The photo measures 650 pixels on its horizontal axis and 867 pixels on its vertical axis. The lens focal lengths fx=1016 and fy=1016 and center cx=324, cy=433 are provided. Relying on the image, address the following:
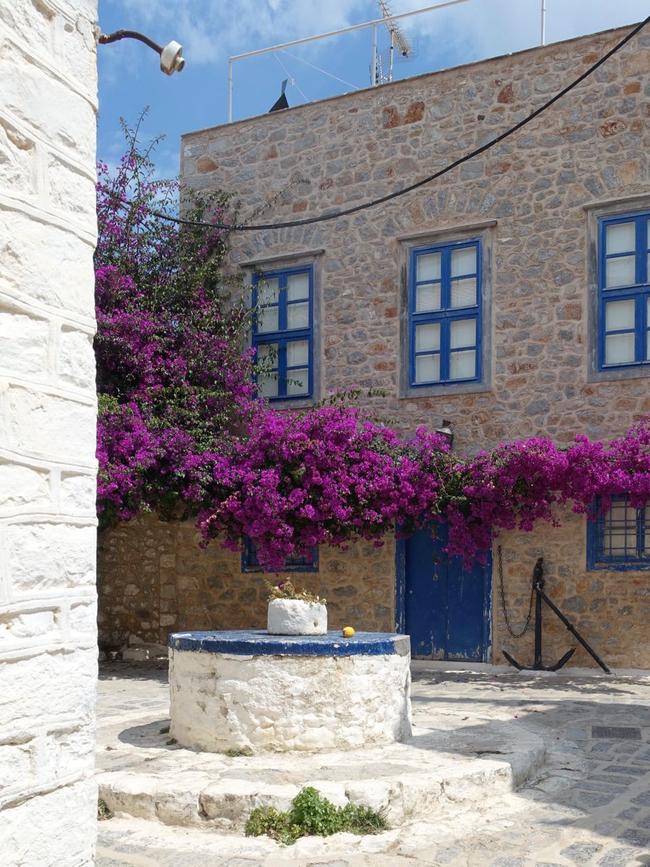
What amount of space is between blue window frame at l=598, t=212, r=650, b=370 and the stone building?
23 mm

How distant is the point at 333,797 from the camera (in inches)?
205

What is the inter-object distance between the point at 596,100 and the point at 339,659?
26.8 ft

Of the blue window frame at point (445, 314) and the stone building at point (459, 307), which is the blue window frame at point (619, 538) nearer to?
the stone building at point (459, 307)

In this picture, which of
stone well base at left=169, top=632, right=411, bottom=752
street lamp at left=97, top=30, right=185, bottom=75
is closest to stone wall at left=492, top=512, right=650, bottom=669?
stone well base at left=169, top=632, right=411, bottom=752

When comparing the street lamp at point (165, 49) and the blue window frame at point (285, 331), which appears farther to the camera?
the blue window frame at point (285, 331)

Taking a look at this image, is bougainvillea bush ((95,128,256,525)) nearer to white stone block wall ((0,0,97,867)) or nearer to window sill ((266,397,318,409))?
window sill ((266,397,318,409))

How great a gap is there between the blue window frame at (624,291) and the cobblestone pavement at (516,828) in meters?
4.45

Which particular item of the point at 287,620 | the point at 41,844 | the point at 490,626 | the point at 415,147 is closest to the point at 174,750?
the point at 287,620

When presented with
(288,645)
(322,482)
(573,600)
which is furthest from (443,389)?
(288,645)

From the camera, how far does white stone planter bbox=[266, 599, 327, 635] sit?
6801 mm

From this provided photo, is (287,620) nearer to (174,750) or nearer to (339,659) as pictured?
(339,659)

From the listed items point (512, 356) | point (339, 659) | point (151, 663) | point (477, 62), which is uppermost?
point (477, 62)

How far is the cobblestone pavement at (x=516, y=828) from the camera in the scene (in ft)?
15.6

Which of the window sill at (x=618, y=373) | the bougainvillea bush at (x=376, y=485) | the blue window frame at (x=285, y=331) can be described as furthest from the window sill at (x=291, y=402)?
the window sill at (x=618, y=373)
